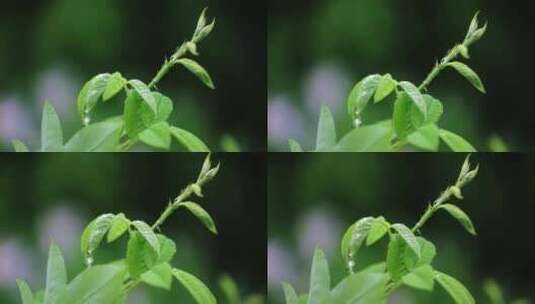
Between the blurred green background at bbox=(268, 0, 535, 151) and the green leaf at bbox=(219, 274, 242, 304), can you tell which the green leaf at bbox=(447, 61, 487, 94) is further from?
the green leaf at bbox=(219, 274, 242, 304)

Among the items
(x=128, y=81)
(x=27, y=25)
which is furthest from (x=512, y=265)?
(x=27, y=25)

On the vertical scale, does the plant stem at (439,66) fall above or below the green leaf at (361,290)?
above

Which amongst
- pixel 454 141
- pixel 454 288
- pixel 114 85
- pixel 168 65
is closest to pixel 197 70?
pixel 168 65

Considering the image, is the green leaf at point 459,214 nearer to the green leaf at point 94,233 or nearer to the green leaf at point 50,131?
the green leaf at point 94,233

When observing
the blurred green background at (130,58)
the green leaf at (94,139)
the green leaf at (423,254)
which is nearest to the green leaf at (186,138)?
the blurred green background at (130,58)

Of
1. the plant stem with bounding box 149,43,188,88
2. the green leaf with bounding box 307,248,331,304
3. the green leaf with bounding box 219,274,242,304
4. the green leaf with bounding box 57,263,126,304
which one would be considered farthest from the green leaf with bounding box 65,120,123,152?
the green leaf with bounding box 307,248,331,304

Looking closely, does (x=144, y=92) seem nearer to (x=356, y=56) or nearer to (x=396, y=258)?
(x=356, y=56)

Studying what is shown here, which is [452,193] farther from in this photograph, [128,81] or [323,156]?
[128,81]
